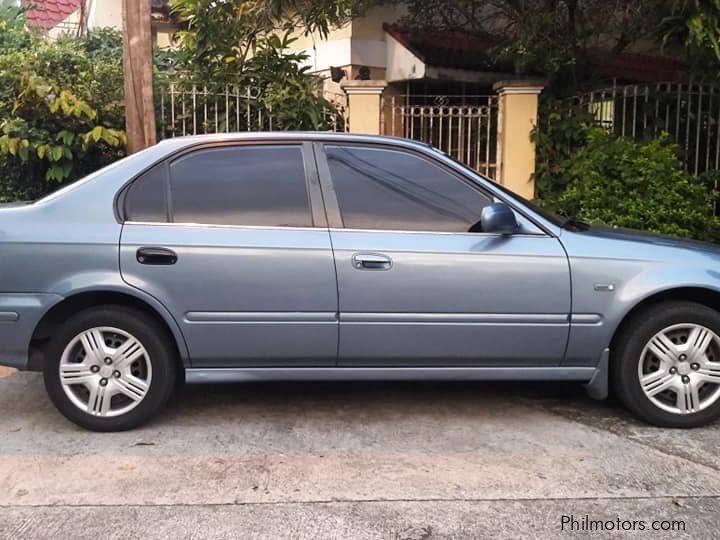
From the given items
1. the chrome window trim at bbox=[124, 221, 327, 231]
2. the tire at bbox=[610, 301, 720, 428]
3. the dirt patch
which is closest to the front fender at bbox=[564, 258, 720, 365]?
the tire at bbox=[610, 301, 720, 428]

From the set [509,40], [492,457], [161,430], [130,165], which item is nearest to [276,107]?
[509,40]

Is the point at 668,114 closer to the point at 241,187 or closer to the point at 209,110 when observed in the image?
the point at 209,110

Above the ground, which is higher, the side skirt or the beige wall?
the beige wall

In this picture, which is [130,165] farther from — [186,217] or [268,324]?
[268,324]

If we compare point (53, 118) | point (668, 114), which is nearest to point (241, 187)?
point (53, 118)

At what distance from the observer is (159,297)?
13.5 feet

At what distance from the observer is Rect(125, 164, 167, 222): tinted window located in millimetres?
4234

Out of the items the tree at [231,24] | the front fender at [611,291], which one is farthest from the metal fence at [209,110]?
the front fender at [611,291]

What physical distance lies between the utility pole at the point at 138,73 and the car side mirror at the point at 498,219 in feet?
15.1

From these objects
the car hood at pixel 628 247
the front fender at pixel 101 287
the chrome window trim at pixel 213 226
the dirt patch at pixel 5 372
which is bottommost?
the dirt patch at pixel 5 372

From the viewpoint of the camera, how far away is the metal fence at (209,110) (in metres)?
8.84

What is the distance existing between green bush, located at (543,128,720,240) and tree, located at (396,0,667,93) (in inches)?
57.4

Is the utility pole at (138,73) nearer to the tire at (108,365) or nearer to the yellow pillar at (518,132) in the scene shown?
the tire at (108,365)

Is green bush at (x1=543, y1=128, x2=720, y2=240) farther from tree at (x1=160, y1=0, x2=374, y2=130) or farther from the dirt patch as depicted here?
the dirt patch
